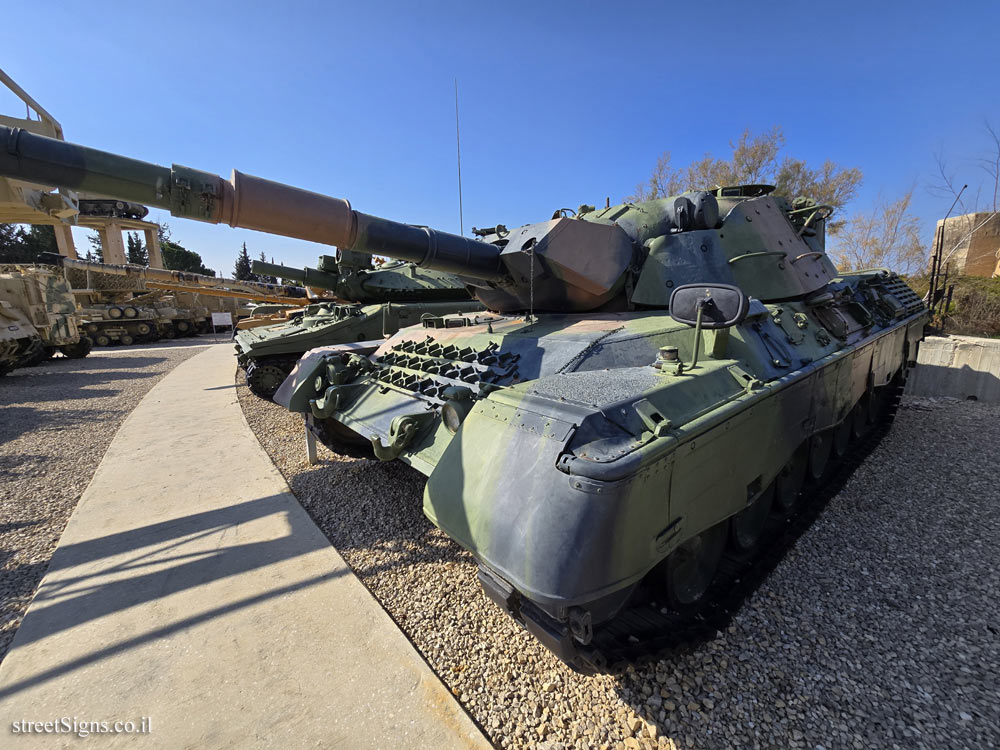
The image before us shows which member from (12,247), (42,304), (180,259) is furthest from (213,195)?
(180,259)

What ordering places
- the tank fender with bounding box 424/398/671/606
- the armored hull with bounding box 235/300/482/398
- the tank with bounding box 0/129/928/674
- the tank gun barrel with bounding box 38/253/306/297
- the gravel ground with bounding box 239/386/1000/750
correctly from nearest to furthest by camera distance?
the tank fender with bounding box 424/398/671/606 → the tank with bounding box 0/129/928/674 → the gravel ground with bounding box 239/386/1000/750 → the armored hull with bounding box 235/300/482/398 → the tank gun barrel with bounding box 38/253/306/297

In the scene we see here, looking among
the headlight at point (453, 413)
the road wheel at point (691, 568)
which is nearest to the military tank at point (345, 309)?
the headlight at point (453, 413)

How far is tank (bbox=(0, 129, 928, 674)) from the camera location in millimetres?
2115

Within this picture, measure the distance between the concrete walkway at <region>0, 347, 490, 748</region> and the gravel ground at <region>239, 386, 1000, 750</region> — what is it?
0.81 feet

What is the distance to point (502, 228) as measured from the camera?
507 centimetres

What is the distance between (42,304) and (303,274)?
10635 millimetres

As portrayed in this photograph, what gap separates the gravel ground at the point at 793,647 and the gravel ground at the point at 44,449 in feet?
6.92

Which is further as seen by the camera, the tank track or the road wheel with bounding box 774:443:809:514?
the road wheel with bounding box 774:443:809:514

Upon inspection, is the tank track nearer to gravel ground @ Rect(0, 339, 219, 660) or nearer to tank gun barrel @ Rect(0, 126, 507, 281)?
tank gun barrel @ Rect(0, 126, 507, 281)

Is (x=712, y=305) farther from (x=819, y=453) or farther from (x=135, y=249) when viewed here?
(x=135, y=249)

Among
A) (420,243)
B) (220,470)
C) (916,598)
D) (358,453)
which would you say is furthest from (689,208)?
(220,470)

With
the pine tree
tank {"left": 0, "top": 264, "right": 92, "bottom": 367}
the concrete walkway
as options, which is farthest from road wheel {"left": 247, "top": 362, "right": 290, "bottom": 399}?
the pine tree

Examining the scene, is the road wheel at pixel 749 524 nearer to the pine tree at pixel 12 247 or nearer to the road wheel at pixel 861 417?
the road wheel at pixel 861 417

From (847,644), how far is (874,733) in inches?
25.7
